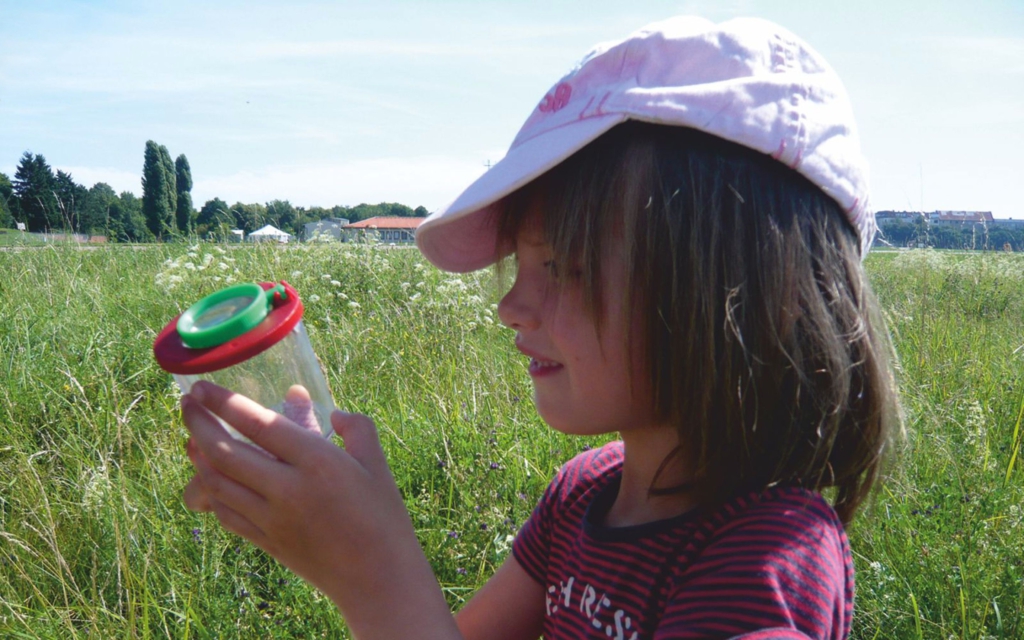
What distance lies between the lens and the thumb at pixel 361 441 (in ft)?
3.09

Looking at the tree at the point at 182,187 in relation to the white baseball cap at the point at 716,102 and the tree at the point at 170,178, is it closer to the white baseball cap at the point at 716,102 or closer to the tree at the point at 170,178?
the tree at the point at 170,178

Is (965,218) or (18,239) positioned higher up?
(965,218)

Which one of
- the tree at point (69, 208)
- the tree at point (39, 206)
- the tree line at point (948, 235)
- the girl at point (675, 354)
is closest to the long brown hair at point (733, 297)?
the girl at point (675, 354)

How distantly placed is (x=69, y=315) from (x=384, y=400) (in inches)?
73.8

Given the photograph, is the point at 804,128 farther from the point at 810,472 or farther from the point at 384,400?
the point at 384,400

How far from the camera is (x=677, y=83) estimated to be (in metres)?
0.93

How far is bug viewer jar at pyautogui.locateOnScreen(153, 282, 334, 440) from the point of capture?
0.83 meters

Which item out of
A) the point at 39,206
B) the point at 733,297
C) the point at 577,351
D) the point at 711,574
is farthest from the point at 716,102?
the point at 39,206

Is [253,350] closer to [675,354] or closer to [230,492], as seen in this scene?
[230,492]

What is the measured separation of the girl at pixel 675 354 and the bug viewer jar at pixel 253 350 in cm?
5

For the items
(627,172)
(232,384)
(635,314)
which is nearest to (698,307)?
(635,314)

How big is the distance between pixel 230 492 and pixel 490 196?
0.49m

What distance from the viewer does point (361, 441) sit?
3.09ft

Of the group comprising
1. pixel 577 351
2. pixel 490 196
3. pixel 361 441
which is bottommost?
pixel 361 441
